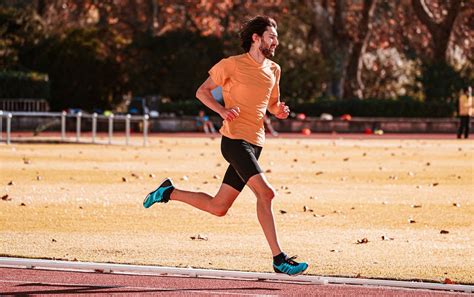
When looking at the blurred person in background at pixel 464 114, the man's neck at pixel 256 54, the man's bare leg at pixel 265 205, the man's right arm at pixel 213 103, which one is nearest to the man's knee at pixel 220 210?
the man's bare leg at pixel 265 205

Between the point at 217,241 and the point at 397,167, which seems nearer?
the point at 217,241

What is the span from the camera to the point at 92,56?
50812mm

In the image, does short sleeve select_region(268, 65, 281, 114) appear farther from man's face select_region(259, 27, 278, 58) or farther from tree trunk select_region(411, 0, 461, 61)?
tree trunk select_region(411, 0, 461, 61)

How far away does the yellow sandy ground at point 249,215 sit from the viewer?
11844 millimetres

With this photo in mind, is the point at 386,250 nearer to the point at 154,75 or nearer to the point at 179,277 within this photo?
the point at 179,277

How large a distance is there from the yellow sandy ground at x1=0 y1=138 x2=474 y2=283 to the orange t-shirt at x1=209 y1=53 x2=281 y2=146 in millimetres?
1222

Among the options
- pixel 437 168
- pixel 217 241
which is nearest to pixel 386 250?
pixel 217 241

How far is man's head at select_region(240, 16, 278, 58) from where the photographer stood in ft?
34.3

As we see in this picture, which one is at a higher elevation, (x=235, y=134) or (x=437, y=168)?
(x=235, y=134)

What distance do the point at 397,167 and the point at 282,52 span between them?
26.2 metres

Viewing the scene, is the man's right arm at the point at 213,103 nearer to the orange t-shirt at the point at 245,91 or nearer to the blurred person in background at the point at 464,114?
the orange t-shirt at the point at 245,91

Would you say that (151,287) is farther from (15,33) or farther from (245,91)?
(15,33)

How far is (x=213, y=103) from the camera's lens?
Result: 10.5 meters

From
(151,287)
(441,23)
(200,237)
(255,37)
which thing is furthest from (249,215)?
(441,23)
